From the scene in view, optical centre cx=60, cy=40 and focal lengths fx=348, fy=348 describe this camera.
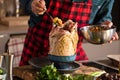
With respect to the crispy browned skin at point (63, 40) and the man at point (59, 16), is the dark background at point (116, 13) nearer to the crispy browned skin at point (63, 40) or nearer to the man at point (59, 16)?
the man at point (59, 16)

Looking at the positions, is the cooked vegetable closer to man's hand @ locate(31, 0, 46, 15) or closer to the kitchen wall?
man's hand @ locate(31, 0, 46, 15)

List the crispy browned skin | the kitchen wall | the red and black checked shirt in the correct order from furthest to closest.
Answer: the kitchen wall, the red and black checked shirt, the crispy browned skin

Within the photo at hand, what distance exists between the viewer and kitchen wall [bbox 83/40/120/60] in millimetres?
2709

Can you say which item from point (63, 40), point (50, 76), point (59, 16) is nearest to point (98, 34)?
point (63, 40)

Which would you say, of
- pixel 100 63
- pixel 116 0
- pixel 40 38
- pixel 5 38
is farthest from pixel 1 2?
pixel 100 63

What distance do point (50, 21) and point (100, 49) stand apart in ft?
4.16

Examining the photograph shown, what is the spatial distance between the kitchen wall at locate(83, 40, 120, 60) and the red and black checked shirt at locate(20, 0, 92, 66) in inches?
41.1

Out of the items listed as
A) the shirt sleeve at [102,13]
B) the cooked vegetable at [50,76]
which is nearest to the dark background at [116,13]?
the shirt sleeve at [102,13]

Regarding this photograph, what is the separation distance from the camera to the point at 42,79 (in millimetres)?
1038

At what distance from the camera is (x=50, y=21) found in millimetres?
1576

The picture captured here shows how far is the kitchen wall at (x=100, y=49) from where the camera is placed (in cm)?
271

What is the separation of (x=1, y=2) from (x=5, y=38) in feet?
1.25

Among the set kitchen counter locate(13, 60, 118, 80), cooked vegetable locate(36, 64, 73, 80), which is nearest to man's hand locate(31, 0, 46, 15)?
kitchen counter locate(13, 60, 118, 80)

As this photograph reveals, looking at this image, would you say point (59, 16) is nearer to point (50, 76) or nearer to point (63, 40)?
point (63, 40)
